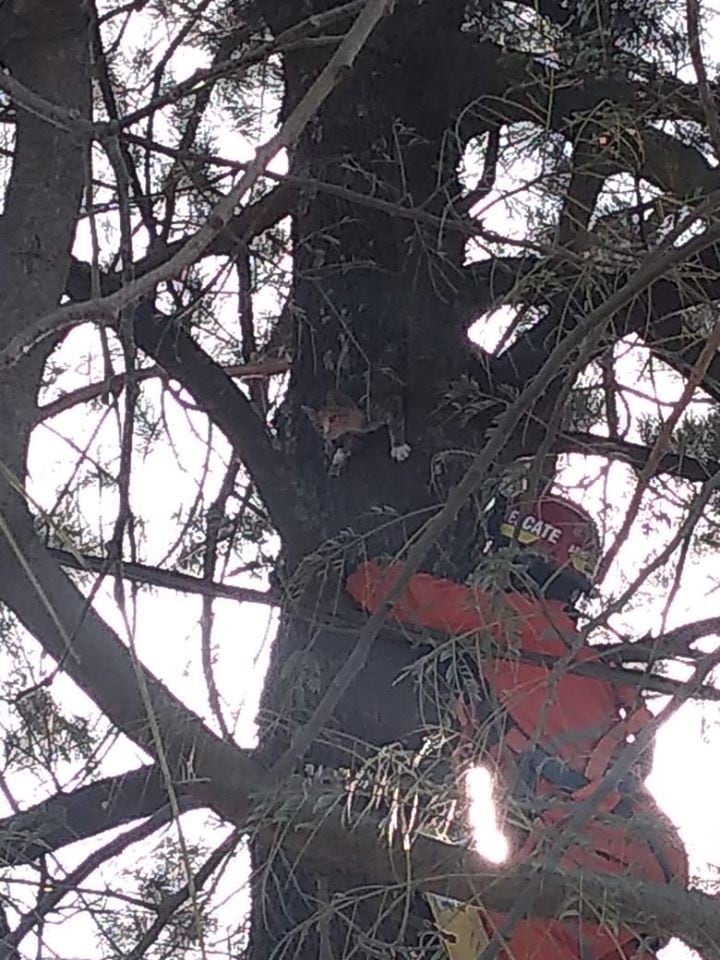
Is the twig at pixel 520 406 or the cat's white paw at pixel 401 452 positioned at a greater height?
the cat's white paw at pixel 401 452

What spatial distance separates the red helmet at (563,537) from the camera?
1.56 meters

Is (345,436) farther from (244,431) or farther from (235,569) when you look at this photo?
(235,569)

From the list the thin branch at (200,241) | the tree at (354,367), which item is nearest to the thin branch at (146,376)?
the tree at (354,367)

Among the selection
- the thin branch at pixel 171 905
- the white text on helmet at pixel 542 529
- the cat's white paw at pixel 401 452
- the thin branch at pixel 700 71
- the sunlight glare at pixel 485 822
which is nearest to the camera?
the thin branch at pixel 700 71

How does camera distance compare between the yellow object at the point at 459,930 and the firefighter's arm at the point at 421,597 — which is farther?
the firefighter's arm at the point at 421,597

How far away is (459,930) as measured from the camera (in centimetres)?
148

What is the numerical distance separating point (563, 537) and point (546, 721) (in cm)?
26

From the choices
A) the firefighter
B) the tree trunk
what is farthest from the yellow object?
the tree trunk

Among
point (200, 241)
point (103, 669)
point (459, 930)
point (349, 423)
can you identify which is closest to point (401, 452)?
point (349, 423)

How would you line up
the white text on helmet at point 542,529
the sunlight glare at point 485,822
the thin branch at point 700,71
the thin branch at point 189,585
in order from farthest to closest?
the white text on helmet at point 542,529 → the thin branch at point 189,585 → the sunlight glare at point 485,822 → the thin branch at point 700,71

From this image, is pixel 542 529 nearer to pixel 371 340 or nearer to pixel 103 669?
pixel 371 340

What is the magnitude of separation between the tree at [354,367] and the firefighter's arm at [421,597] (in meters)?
0.03

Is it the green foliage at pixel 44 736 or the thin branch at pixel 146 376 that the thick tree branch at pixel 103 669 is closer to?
the thin branch at pixel 146 376

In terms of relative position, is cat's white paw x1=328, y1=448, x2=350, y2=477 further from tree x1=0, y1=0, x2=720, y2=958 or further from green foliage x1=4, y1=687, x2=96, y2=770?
green foliage x1=4, y1=687, x2=96, y2=770
